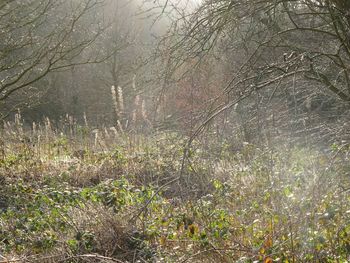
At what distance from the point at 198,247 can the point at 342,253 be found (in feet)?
3.88

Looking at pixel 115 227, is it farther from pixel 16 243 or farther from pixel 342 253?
pixel 342 253

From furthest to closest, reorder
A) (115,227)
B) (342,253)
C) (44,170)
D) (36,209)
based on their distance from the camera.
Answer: (44,170) < (36,209) < (115,227) < (342,253)

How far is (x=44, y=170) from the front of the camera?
27.4 feet

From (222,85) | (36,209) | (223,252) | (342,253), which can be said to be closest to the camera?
(342,253)

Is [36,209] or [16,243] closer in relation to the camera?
[16,243]

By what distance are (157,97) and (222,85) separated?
3.38 feet

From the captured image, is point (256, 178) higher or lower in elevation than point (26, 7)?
lower

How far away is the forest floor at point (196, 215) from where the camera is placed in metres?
3.56

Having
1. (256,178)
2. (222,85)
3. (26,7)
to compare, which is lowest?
(256,178)

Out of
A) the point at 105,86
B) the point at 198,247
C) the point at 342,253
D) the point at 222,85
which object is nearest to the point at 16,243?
the point at 198,247

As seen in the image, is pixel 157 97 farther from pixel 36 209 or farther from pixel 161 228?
pixel 36 209

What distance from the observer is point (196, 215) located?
4625 mm

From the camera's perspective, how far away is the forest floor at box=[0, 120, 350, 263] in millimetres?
3557

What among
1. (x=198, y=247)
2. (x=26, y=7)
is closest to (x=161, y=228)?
(x=198, y=247)
